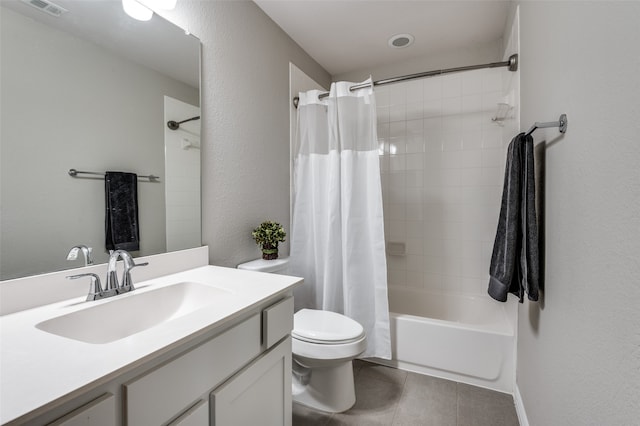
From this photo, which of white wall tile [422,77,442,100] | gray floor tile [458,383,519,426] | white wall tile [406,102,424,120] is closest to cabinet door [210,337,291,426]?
gray floor tile [458,383,519,426]

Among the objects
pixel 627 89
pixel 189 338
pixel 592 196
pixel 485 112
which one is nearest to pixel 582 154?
pixel 592 196

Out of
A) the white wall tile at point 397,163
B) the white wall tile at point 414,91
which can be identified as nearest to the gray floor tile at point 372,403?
the white wall tile at point 397,163

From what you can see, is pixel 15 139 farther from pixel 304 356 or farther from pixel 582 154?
pixel 582 154

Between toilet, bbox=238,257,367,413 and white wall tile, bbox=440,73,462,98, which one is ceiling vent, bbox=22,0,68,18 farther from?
white wall tile, bbox=440,73,462,98

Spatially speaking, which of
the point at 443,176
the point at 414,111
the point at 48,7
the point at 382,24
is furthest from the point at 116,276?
the point at 414,111

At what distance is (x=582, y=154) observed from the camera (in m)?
0.83

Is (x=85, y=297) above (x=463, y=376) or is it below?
above

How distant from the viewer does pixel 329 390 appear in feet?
5.34

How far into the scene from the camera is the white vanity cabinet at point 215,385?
1.99 feet

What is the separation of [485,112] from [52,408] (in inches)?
112

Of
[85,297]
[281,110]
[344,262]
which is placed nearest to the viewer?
[85,297]

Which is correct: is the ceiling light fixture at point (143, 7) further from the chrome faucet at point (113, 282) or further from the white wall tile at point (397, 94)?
the white wall tile at point (397, 94)

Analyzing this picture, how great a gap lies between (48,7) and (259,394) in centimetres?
147

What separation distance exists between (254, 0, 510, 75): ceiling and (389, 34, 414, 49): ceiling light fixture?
0.13 feet
